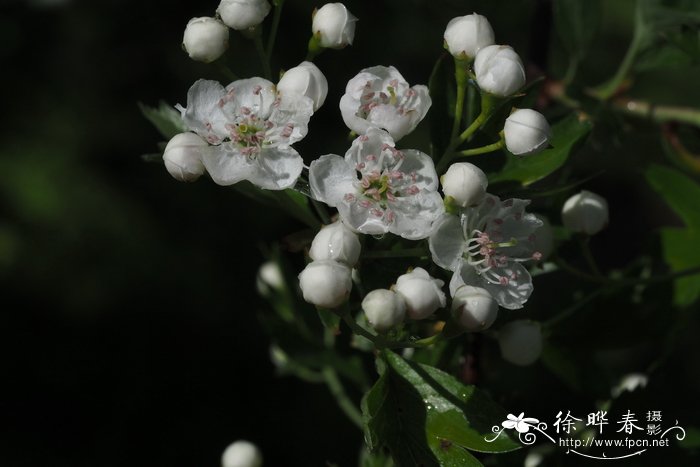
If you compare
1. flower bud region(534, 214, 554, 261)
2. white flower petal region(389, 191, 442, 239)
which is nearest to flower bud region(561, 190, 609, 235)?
flower bud region(534, 214, 554, 261)

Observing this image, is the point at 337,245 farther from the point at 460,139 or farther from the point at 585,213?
the point at 585,213

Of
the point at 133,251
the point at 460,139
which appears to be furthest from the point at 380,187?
the point at 133,251

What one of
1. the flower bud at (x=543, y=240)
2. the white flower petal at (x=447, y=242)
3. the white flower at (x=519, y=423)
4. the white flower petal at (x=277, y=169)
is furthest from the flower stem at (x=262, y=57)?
the white flower at (x=519, y=423)

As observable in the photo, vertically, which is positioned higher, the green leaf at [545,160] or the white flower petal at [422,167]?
the white flower petal at [422,167]

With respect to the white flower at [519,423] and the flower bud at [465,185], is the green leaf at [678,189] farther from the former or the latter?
the flower bud at [465,185]

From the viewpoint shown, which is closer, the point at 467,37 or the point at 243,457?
the point at 467,37

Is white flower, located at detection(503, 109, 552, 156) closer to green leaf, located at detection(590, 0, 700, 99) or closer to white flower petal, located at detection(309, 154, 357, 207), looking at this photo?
white flower petal, located at detection(309, 154, 357, 207)

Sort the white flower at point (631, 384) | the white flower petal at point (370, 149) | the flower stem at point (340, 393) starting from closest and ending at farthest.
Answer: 1. the white flower petal at point (370, 149)
2. the white flower at point (631, 384)
3. the flower stem at point (340, 393)

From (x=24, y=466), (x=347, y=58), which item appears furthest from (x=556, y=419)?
(x=24, y=466)
